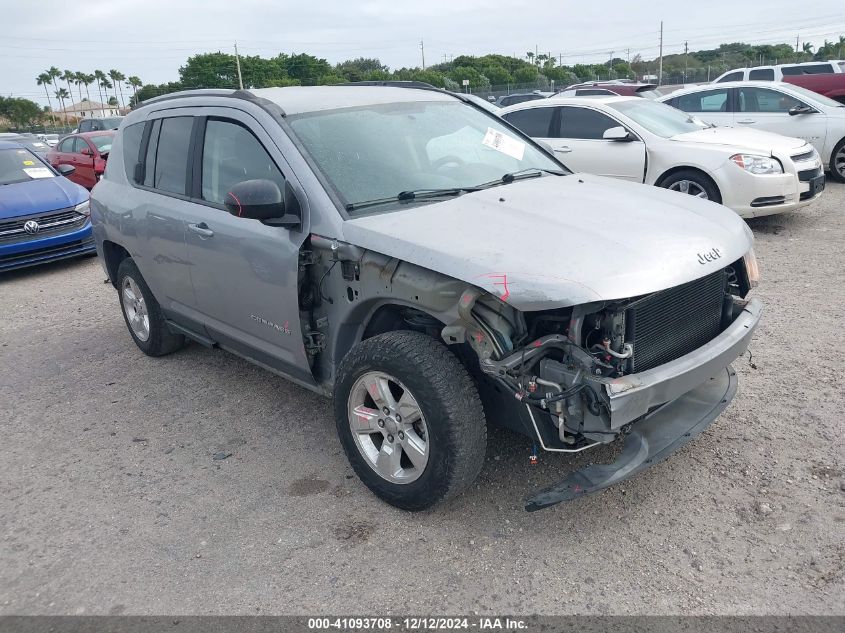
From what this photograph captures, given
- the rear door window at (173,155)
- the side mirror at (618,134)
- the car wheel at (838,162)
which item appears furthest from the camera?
the car wheel at (838,162)

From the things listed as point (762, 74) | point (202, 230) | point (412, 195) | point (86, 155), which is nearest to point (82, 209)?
point (86, 155)

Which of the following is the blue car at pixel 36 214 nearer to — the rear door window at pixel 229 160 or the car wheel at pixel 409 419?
the rear door window at pixel 229 160

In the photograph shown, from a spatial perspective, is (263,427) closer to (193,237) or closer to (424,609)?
(193,237)

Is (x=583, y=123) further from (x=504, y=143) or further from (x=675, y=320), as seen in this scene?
(x=675, y=320)

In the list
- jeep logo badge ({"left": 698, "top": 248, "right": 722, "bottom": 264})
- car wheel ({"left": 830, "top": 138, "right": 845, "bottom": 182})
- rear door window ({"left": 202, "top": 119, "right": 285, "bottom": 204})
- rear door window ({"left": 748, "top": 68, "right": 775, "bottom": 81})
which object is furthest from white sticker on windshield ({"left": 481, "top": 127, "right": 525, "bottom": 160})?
rear door window ({"left": 748, "top": 68, "right": 775, "bottom": 81})

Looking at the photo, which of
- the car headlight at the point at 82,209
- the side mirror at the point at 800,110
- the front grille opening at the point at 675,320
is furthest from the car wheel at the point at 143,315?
the side mirror at the point at 800,110

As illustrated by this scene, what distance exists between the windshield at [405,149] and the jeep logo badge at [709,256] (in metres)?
1.31

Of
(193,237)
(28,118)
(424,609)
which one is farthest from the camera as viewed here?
(28,118)

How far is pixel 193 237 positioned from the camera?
4281 mm

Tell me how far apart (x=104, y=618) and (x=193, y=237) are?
2.23 metres

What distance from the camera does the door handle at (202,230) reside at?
4.11 m

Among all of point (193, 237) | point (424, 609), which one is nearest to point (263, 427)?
point (193, 237)

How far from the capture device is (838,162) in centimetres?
1125

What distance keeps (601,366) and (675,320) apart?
21.0 inches
